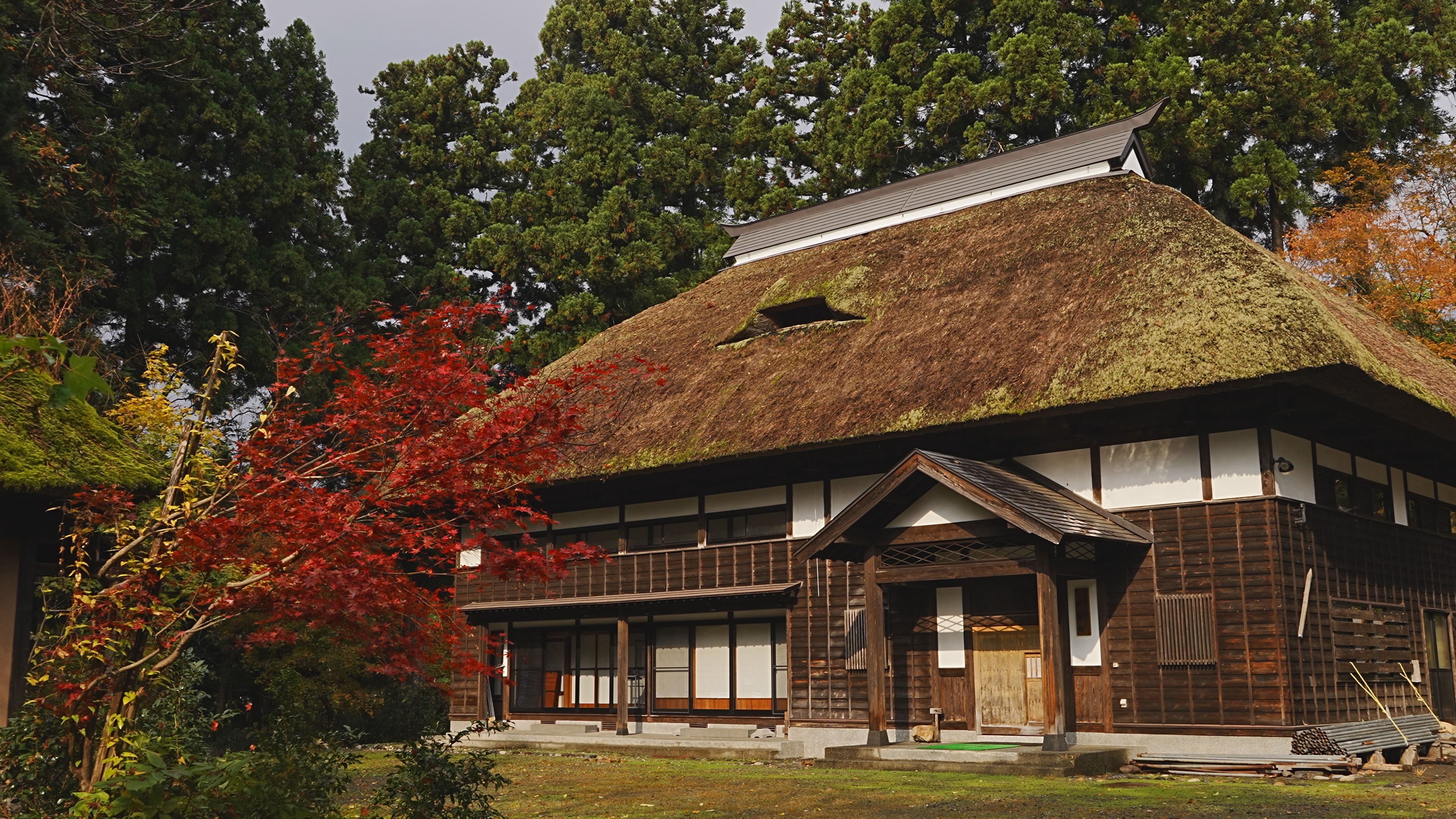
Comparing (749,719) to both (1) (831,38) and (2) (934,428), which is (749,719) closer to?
(2) (934,428)

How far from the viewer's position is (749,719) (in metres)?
19.4

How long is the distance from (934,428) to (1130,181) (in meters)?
7.08

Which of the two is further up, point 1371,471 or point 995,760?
point 1371,471

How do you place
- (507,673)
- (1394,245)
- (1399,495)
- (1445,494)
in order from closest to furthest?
(1399,495) → (1445,494) → (507,673) → (1394,245)

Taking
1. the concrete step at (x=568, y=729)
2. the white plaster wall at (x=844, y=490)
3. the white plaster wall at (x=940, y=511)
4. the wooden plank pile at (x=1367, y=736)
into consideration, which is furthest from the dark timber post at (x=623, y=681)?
the wooden plank pile at (x=1367, y=736)

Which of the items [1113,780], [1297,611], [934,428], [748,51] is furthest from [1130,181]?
[748,51]

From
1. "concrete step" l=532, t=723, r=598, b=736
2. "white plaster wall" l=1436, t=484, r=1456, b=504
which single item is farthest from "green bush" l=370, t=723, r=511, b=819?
"white plaster wall" l=1436, t=484, r=1456, b=504

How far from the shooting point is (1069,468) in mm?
16234

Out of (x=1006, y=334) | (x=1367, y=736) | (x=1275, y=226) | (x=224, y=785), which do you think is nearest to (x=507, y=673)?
(x=1006, y=334)

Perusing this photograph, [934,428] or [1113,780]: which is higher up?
[934,428]

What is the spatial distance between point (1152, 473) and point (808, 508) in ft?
17.3

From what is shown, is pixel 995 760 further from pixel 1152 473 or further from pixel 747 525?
pixel 747 525

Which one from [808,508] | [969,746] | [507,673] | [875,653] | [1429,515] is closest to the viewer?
[969,746]

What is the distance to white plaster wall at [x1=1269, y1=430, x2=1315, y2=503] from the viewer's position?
14.8 meters
